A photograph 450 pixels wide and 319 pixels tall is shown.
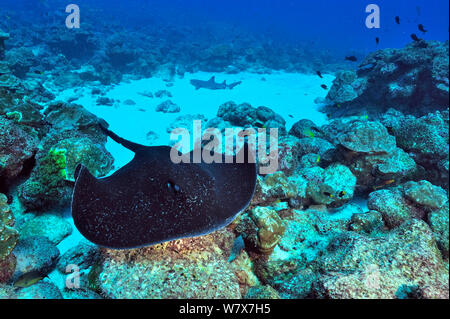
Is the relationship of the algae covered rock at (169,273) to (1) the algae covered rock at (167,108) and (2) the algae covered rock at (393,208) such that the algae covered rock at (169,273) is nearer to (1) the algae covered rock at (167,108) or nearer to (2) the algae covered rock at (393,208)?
(2) the algae covered rock at (393,208)

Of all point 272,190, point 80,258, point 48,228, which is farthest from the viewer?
point 272,190

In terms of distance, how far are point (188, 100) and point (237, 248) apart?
10620 millimetres

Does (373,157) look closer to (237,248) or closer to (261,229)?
(261,229)

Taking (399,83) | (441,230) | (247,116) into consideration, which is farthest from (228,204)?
(399,83)

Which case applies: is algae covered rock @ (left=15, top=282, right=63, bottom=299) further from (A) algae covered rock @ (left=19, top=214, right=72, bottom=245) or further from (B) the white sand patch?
(B) the white sand patch

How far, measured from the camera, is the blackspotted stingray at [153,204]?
1.99 m

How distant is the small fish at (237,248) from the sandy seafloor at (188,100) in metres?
2.11

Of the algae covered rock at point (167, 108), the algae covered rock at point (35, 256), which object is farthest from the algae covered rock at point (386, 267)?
the algae covered rock at point (167, 108)

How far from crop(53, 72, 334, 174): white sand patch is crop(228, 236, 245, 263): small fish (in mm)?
3600

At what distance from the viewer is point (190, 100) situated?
12.5 meters
